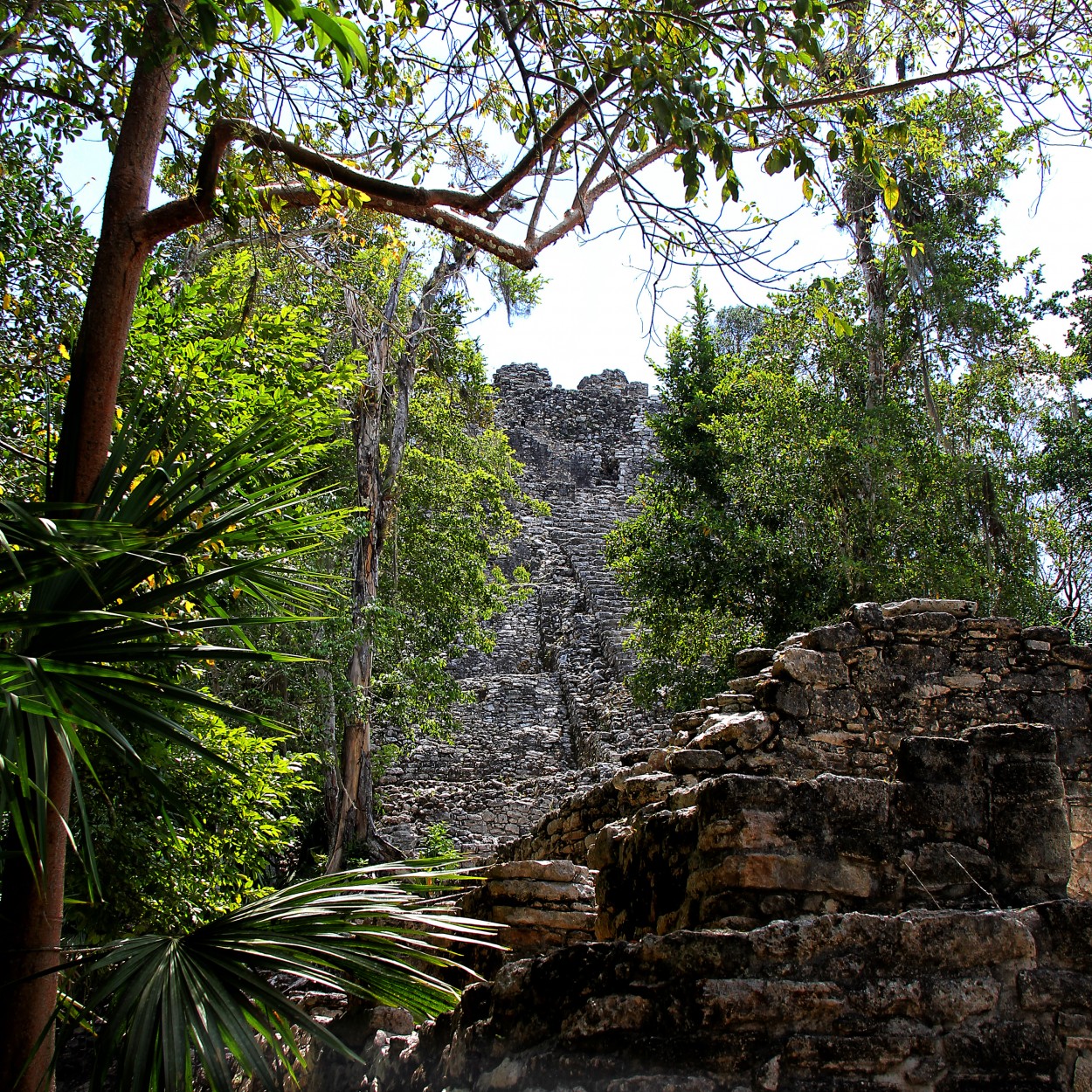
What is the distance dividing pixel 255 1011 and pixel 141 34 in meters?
3.50

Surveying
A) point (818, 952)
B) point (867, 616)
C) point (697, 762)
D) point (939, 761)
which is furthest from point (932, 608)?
point (818, 952)

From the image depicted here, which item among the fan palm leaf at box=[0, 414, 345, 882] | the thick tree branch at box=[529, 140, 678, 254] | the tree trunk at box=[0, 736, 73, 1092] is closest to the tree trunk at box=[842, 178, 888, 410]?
the thick tree branch at box=[529, 140, 678, 254]

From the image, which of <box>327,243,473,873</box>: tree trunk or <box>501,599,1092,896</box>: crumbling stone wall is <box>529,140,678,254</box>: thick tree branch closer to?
<box>501,599,1092,896</box>: crumbling stone wall

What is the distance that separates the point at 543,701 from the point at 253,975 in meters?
13.6

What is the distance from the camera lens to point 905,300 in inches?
552

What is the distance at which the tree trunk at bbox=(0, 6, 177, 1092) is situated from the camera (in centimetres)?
282

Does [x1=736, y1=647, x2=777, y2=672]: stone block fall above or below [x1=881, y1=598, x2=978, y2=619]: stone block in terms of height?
below

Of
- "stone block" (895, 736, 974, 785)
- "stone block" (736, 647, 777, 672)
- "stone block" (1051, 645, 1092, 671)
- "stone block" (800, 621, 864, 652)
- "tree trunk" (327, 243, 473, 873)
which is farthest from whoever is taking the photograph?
"tree trunk" (327, 243, 473, 873)

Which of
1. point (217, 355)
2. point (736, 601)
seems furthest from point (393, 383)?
point (217, 355)

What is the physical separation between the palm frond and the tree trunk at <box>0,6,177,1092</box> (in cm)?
19

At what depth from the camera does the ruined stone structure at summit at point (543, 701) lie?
13.2m

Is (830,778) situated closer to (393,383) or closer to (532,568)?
(393,383)

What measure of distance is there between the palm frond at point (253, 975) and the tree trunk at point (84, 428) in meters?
0.19

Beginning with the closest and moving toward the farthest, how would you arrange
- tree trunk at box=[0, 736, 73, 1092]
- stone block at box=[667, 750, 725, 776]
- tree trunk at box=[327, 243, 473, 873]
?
tree trunk at box=[0, 736, 73, 1092]
stone block at box=[667, 750, 725, 776]
tree trunk at box=[327, 243, 473, 873]
